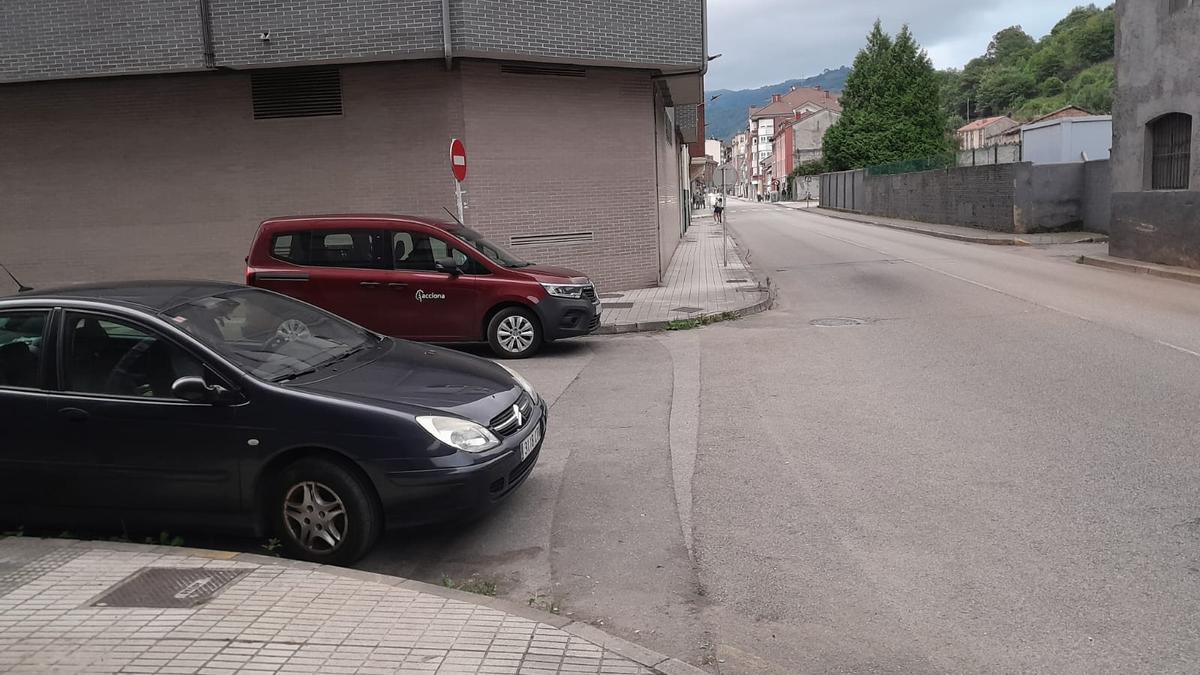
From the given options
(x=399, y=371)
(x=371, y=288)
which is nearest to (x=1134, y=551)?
(x=399, y=371)

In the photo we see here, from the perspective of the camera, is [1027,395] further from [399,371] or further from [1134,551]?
[399,371]

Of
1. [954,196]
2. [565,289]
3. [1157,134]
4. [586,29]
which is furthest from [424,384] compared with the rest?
[954,196]

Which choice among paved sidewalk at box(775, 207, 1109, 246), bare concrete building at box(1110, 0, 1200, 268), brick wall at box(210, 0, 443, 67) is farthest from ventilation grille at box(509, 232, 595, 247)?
paved sidewalk at box(775, 207, 1109, 246)

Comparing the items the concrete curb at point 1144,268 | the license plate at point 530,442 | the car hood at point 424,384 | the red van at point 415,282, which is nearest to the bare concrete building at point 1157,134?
the concrete curb at point 1144,268

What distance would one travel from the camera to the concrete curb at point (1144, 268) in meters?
16.4

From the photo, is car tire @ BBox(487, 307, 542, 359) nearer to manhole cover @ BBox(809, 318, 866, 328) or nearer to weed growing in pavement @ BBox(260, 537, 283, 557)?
manhole cover @ BBox(809, 318, 866, 328)

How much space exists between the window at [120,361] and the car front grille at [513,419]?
1.62 m

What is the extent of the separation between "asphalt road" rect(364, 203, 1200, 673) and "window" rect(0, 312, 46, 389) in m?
2.24

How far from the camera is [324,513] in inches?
191

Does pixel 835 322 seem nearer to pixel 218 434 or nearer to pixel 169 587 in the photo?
pixel 218 434

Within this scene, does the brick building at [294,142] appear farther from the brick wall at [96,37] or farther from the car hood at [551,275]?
the car hood at [551,275]

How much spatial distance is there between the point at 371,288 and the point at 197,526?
640cm

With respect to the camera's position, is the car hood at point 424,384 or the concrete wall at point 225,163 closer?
the car hood at point 424,384

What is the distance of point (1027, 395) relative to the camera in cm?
814
